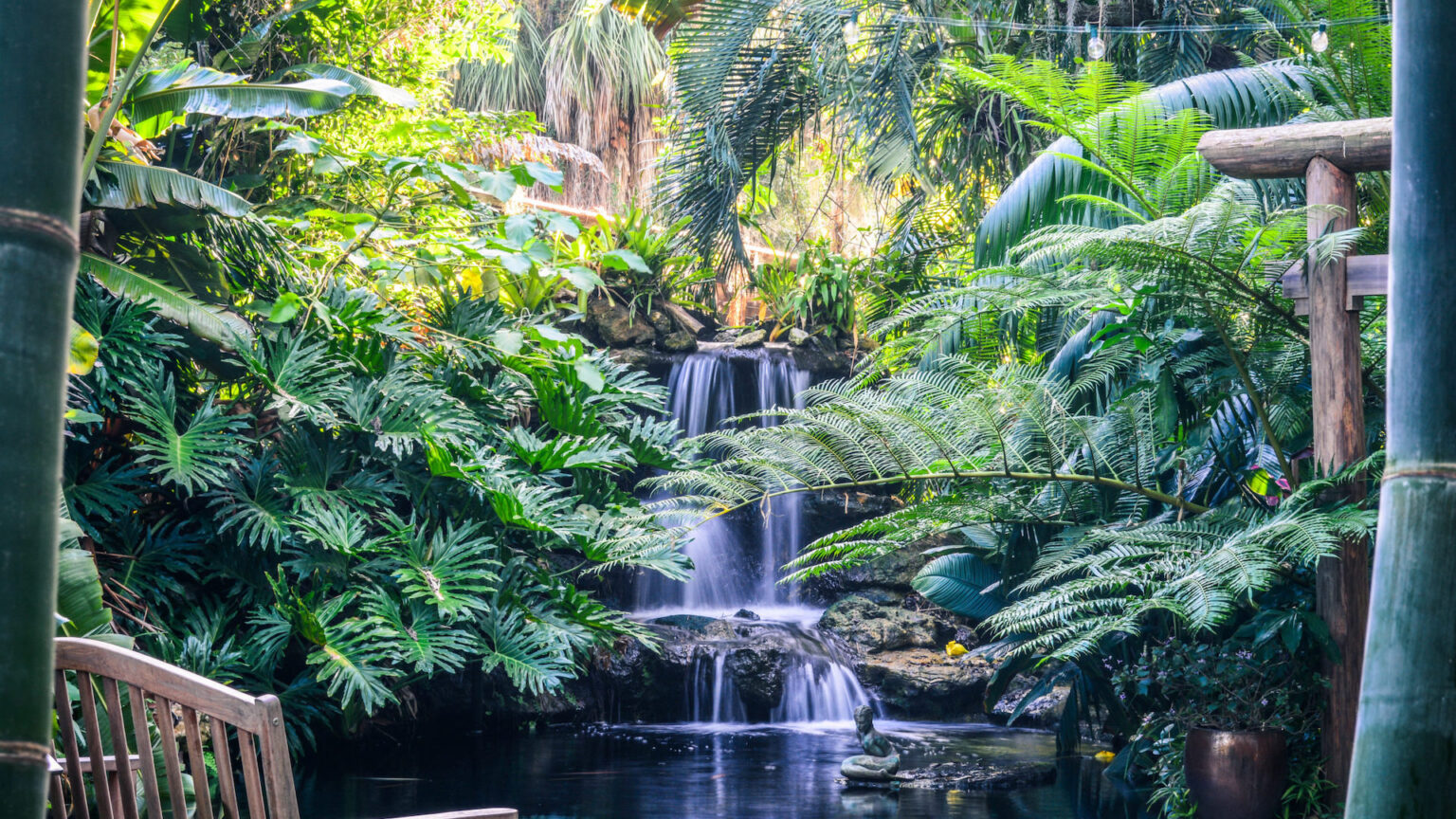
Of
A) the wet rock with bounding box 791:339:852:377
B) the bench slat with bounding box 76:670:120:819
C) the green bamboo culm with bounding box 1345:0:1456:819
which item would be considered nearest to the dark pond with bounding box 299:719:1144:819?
the bench slat with bounding box 76:670:120:819

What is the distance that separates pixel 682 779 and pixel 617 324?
6680 mm

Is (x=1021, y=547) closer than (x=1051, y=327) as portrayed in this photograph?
Yes

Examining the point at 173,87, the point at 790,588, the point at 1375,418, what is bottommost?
the point at 790,588

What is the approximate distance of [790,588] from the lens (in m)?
11.8

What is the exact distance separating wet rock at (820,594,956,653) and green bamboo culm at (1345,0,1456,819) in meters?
9.03

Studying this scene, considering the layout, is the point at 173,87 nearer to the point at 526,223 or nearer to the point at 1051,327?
the point at 526,223

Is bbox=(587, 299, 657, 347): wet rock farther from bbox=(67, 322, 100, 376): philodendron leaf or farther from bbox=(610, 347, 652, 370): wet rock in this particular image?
bbox=(67, 322, 100, 376): philodendron leaf

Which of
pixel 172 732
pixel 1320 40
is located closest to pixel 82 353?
pixel 172 732

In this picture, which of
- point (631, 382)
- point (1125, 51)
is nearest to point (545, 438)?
point (631, 382)

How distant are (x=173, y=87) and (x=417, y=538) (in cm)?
263

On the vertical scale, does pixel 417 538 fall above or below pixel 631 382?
below

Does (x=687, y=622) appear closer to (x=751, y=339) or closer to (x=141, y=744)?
(x=751, y=339)

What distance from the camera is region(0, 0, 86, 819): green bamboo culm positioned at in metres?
0.85

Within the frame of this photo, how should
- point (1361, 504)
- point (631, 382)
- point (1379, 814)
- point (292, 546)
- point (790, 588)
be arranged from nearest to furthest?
point (1379, 814) < point (1361, 504) < point (292, 546) < point (631, 382) < point (790, 588)
